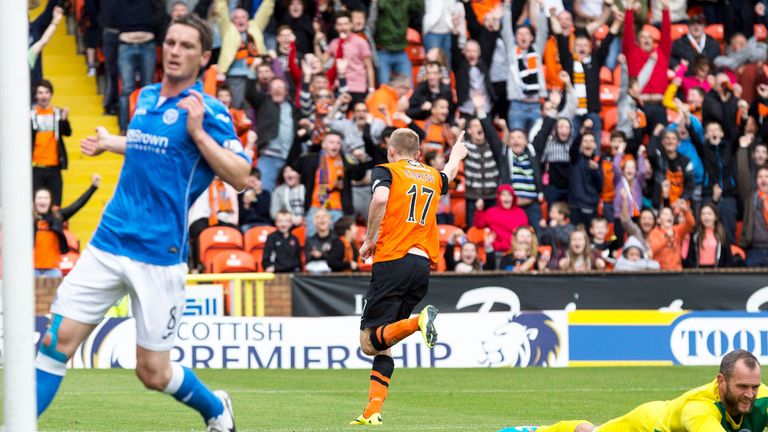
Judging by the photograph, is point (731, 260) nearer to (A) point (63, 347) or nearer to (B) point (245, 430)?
(B) point (245, 430)

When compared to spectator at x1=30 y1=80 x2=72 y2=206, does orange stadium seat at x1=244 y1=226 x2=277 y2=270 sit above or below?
below

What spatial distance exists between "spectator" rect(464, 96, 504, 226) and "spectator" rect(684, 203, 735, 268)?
3.03 m

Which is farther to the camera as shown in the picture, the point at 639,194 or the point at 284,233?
the point at 639,194

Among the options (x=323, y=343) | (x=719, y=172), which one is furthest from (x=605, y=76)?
(x=323, y=343)

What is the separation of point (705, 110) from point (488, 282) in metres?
6.17

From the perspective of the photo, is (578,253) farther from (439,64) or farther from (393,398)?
(393,398)

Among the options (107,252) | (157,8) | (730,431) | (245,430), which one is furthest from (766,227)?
(107,252)

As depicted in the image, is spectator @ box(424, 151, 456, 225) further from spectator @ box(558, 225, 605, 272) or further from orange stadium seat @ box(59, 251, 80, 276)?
orange stadium seat @ box(59, 251, 80, 276)

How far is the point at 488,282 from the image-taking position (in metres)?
19.7

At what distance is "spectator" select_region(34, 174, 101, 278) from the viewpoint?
18984 mm

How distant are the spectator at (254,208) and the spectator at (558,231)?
4038 millimetres

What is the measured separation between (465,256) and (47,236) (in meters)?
5.70

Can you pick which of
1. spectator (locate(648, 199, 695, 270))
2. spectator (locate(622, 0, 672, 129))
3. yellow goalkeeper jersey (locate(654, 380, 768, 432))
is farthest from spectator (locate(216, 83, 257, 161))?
yellow goalkeeper jersey (locate(654, 380, 768, 432))

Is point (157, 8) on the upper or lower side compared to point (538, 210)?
upper
